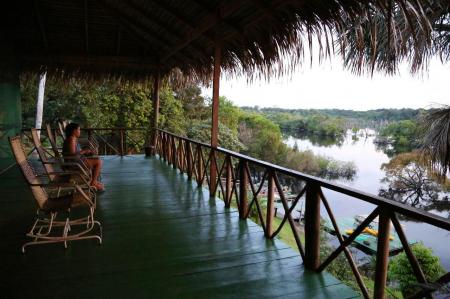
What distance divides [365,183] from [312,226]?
30868 millimetres

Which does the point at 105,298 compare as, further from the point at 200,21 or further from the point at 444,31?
the point at 444,31

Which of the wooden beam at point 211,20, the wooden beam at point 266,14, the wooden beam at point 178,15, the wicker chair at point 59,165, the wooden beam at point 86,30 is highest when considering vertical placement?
the wooden beam at point 86,30

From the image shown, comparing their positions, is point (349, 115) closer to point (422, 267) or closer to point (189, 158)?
point (422, 267)

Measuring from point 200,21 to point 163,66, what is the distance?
3.42 m

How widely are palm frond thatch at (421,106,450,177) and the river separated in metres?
2.75

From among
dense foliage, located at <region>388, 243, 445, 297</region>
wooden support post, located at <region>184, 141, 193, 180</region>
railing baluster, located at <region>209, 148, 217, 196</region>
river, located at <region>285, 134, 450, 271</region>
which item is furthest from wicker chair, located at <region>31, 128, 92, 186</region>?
dense foliage, located at <region>388, 243, 445, 297</region>

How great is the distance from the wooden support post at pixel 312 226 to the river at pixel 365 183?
4.84 metres

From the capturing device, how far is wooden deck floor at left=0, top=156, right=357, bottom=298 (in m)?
2.09

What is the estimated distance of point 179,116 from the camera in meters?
16.1

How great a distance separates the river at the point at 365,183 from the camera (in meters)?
17.1

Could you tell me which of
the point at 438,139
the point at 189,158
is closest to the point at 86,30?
the point at 189,158

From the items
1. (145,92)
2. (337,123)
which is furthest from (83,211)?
(337,123)

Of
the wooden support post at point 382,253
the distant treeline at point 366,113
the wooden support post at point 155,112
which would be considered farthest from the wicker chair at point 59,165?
the distant treeline at point 366,113

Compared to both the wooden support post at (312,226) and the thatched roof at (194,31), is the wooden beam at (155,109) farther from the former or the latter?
the wooden support post at (312,226)
